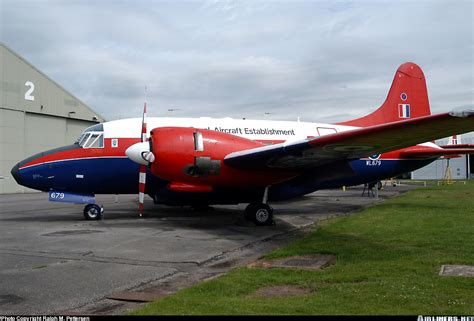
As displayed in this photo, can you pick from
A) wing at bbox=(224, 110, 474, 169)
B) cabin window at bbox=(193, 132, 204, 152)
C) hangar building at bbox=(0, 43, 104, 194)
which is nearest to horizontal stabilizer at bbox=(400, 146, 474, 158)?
wing at bbox=(224, 110, 474, 169)

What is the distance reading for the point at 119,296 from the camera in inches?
230

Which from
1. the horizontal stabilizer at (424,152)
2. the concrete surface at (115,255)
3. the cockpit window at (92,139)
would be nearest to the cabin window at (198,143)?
the concrete surface at (115,255)

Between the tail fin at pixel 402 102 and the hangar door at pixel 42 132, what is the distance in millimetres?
28229

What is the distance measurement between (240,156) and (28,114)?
3075 cm

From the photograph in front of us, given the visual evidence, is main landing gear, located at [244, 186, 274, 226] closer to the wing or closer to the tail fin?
the wing

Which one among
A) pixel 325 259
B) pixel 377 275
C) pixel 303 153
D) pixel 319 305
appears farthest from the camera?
pixel 303 153

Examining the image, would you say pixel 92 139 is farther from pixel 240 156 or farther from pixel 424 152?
pixel 424 152

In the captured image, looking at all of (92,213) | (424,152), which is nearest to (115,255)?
(92,213)

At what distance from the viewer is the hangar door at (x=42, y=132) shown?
36.6m

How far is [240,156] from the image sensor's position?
11617mm

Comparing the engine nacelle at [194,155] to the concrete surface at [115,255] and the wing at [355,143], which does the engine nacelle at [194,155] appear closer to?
the wing at [355,143]

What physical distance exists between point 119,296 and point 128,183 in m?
9.47

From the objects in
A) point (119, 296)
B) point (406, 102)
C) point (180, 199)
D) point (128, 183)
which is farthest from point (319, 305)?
point (406, 102)

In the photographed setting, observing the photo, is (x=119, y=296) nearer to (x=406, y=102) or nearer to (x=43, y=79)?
(x=406, y=102)
